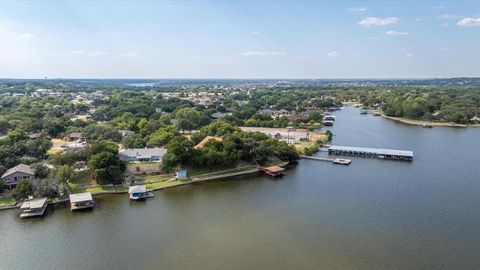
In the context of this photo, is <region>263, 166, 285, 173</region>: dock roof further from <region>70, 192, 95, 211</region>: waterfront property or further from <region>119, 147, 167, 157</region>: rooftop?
<region>70, 192, 95, 211</region>: waterfront property

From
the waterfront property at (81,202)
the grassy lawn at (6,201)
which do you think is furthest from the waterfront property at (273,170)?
the grassy lawn at (6,201)

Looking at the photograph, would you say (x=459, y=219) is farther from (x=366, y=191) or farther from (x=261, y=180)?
(x=261, y=180)

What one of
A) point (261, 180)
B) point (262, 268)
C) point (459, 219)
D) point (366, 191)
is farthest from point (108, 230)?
point (459, 219)

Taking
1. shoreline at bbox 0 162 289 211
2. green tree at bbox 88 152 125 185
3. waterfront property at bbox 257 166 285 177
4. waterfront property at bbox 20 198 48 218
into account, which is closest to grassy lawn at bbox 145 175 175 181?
shoreline at bbox 0 162 289 211

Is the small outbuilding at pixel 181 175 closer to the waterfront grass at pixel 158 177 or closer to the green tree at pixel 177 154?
the waterfront grass at pixel 158 177

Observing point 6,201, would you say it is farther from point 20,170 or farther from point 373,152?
point 373,152

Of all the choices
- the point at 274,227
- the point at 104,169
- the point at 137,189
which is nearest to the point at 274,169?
the point at 274,227
